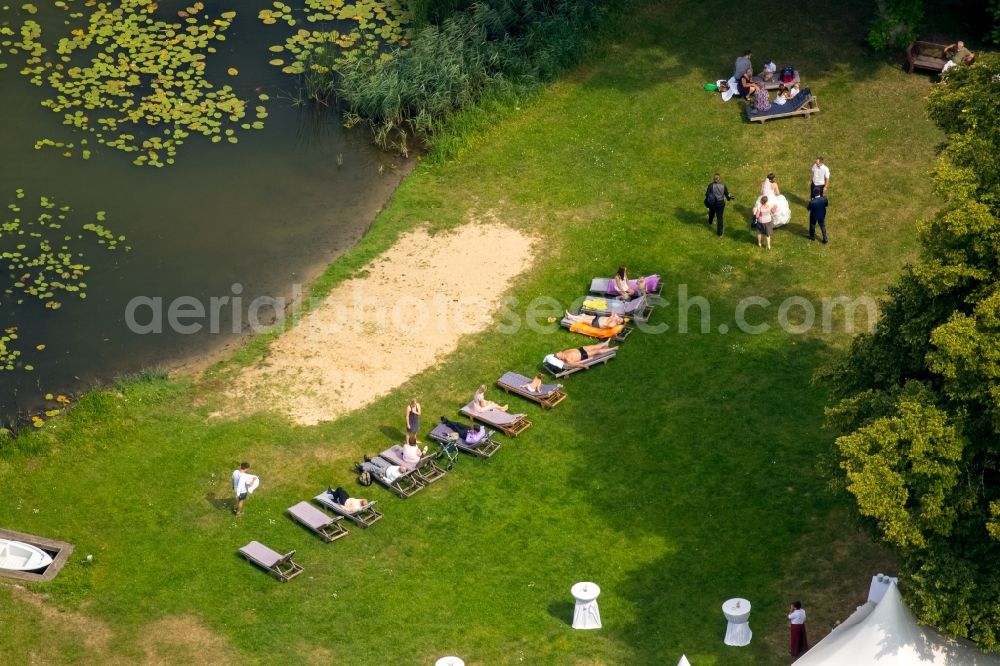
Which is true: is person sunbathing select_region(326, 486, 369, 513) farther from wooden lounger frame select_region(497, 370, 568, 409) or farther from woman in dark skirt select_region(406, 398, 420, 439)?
wooden lounger frame select_region(497, 370, 568, 409)

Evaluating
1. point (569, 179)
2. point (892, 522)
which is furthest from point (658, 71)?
point (892, 522)

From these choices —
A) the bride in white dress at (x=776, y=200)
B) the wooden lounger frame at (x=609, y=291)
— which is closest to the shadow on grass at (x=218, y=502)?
the wooden lounger frame at (x=609, y=291)

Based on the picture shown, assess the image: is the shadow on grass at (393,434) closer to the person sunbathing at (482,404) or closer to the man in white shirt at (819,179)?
the person sunbathing at (482,404)

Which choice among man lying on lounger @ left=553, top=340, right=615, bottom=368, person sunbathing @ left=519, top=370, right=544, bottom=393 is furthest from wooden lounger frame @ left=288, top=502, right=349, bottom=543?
man lying on lounger @ left=553, top=340, right=615, bottom=368

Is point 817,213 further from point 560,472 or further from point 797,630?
point 797,630

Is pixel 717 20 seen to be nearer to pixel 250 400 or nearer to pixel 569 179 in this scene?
pixel 569 179

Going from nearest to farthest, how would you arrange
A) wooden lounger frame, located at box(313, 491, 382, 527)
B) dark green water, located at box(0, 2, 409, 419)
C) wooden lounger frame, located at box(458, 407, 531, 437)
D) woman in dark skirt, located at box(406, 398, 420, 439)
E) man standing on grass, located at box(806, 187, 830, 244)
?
wooden lounger frame, located at box(313, 491, 382, 527) < woman in dark skirt, located at box(406, 398, 420, 439) < wooden lounger frame, located at box(458, 407, 531, 437) < dark green water, located at box(0, 2, 409, 419) < man standing on grass, located at box(806, 187, 830, 244)

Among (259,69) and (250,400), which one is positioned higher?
(259,69)
